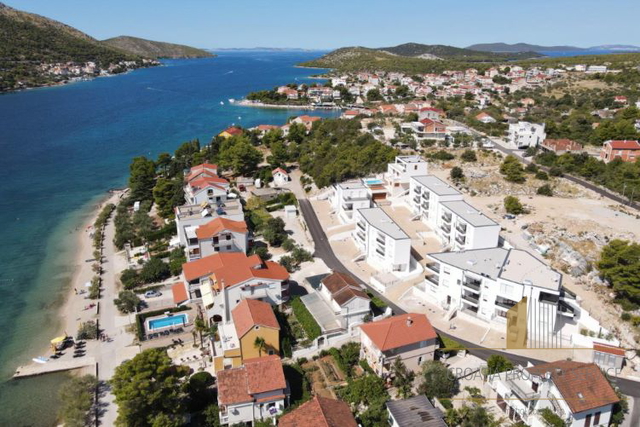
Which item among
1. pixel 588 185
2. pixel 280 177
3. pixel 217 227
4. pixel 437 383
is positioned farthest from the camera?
pixel 280 177

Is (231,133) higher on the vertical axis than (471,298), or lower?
higher

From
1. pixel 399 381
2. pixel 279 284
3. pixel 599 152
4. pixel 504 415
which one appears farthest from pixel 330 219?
pixel 599 152

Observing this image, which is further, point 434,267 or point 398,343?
point 434,267

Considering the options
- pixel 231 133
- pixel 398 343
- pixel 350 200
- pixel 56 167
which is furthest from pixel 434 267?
pixel 56 167

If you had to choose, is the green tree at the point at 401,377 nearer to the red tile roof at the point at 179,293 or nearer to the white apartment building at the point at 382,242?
the white apartment building at the point at 382,242

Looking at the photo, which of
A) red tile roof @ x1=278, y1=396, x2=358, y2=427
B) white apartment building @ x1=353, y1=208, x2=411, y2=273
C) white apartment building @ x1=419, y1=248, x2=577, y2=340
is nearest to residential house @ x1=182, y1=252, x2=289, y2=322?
white apartment building @ x1=353, y1=208, x2=411, y2=273

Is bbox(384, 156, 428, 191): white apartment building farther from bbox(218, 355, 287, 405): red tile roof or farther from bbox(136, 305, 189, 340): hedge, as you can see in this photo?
bbox(218, 355, 287, 405): red tile roof

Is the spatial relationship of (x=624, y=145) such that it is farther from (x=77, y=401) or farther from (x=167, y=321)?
(x=77, y=401)
